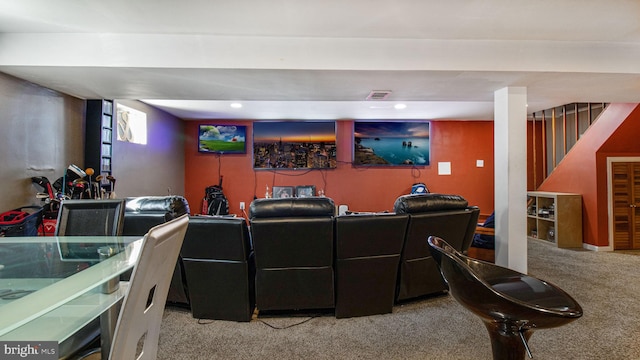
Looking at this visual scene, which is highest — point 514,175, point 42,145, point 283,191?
point 42,145

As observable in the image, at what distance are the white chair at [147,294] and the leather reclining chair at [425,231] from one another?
184 cm

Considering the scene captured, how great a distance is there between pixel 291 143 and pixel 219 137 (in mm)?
1516

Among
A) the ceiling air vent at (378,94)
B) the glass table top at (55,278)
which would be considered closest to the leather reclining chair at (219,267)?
the glass table top at (55,278)

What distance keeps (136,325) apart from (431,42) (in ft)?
9.05

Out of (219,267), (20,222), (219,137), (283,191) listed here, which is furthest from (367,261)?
(219,137)

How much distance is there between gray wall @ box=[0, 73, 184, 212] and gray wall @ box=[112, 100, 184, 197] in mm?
14

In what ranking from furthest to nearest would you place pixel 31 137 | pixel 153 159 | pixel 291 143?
pixel 291 143 → pixel 153 159 → pixel 31 137

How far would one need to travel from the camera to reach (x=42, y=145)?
2.76 m

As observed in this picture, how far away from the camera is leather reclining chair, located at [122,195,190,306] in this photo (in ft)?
7.17

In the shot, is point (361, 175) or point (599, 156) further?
point (361, 175)

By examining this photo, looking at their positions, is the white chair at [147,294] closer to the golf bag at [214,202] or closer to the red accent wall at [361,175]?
the golf bag at [214,202]

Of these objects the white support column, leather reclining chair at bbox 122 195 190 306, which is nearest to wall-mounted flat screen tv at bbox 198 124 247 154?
leather reclining chair at bbox 122 195 190 306

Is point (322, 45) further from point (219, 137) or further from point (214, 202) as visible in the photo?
point (214, 202)

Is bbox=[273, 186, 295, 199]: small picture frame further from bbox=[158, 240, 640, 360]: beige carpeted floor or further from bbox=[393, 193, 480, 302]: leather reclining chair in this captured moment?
bbox=[393, 193, 480, 302]: leather reclining chair
